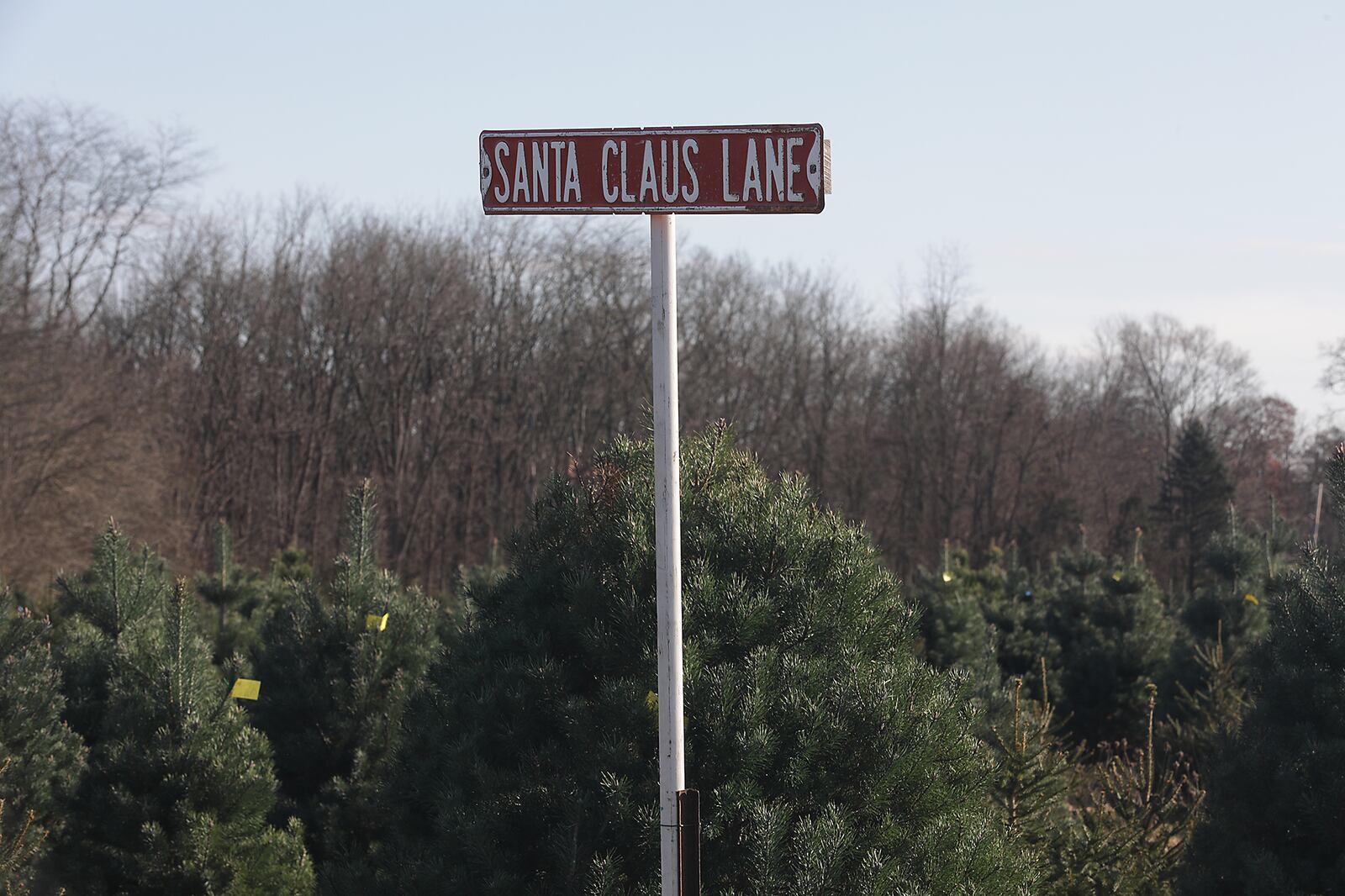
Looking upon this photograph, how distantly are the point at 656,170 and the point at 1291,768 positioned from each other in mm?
3820

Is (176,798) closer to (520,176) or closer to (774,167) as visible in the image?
(520,176)

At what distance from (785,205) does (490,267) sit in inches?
1408

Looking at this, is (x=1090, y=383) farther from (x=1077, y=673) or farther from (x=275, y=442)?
(x=1077, y=673)

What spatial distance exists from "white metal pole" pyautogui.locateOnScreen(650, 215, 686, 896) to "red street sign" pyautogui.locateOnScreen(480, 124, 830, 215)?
0.12 m

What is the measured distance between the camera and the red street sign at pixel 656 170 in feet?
12.4

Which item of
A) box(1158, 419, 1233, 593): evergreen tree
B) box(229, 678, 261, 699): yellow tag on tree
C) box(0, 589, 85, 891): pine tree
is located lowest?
box(0, 589, 85, 891): pine tree

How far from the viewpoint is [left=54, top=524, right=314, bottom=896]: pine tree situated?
683 centimetres

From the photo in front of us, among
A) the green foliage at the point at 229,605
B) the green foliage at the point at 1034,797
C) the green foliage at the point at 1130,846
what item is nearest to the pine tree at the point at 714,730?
the green foliage at the point at 1034,797

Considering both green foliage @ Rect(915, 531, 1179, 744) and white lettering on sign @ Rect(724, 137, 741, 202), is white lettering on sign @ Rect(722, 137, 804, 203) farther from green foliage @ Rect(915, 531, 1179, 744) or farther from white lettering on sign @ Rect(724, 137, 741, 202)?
green foliage @ Rect(915, 531, 1179, 744)

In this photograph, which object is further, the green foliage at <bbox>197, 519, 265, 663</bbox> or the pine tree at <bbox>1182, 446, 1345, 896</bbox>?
the green foliage at <bbox>197, 519, 265, 663</bbox>

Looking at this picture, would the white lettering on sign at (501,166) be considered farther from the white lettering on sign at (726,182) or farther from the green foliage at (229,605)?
the green foliage at (229,605)

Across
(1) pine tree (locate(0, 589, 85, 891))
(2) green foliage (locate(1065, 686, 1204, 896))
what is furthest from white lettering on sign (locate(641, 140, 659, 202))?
(1) pine tree (locate(0, 589, 85, 891))

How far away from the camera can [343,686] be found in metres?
8.34

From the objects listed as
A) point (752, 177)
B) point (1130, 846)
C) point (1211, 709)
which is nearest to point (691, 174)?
point (752, 177)
